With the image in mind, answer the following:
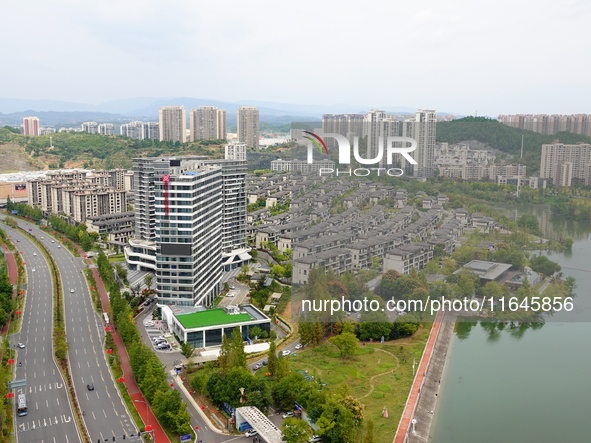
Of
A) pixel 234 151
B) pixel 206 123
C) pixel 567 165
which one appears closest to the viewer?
pixel 567 165


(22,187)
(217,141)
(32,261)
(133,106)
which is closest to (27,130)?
(217,141)

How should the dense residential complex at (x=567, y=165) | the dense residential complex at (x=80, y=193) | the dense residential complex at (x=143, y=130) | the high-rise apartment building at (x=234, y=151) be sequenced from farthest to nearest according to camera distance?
1. the dense residential complex at (x=143, y=130)
2. the high-rise apartment building at (x=234, y=151)
3. the dense residential complex at (x=80, y=193)
4. the dense residential complex at (x=567, y=165)

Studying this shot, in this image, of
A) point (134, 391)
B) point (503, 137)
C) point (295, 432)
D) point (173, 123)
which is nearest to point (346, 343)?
point (295, 432)

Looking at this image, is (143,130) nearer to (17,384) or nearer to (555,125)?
(17,384)

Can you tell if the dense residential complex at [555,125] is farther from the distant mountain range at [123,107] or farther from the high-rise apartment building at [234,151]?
the distant mountain range at [123,107]

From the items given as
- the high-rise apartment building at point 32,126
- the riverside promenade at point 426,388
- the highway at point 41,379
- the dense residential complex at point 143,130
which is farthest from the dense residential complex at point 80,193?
the high-rise apartment building at point 32,126

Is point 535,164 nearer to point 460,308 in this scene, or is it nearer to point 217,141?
point 460,308

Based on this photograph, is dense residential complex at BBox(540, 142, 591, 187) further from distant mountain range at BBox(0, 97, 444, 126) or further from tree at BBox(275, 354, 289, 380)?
distant mountain range at BBox(0, 97, 444, 126)
